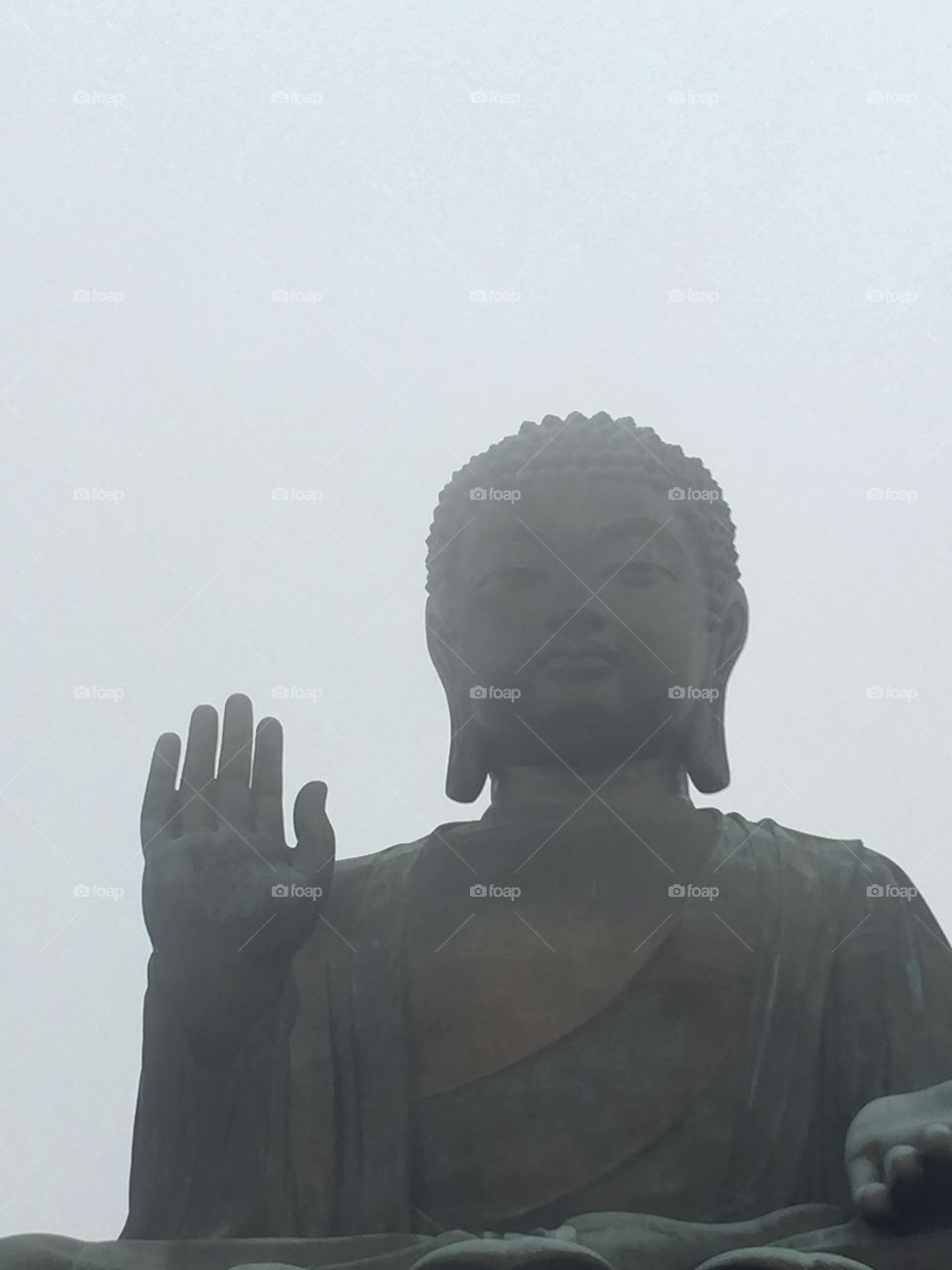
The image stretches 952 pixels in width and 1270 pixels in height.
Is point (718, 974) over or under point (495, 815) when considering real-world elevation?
under

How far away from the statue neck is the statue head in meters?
0.03

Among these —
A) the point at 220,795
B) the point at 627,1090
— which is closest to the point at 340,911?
the point at 220,795

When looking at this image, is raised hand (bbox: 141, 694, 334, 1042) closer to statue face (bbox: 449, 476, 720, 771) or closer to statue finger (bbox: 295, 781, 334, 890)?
statue finger (bbox: 295, 781, 334, 890)

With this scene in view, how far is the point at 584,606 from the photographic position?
6.98 m

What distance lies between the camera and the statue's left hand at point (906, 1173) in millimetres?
5484

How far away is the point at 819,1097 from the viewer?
6.37 meters

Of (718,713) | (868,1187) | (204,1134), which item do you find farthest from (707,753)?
(204,1134)

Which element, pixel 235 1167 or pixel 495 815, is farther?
pixel 495 815

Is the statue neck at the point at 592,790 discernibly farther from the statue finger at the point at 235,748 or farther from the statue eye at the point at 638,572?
the statue finger at the point at 235,748

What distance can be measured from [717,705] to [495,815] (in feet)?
2.92

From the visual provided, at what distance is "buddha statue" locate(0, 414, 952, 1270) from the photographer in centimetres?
617

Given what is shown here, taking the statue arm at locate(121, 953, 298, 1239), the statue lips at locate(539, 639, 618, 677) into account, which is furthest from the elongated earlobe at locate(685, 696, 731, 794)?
the statue arm at locate(121, 953, 298, 1239)

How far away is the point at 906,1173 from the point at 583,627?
7.25ft

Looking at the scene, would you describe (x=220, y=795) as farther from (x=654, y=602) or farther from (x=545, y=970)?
(x=654, y=602)
